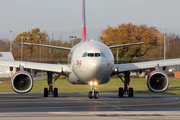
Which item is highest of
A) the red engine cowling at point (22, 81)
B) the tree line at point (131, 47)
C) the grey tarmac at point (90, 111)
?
the tree line at point (131, 47)

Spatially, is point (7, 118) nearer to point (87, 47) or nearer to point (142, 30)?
point (87, 47)

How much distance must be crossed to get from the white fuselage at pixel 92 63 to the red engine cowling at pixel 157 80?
11.2 ft

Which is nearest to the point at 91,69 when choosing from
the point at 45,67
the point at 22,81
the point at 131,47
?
the point at 22,81

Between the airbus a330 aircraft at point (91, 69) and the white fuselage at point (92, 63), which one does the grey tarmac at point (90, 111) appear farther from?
the airbus a330 aircraft at point (91, 69)

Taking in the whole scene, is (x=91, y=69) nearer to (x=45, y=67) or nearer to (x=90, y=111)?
(x=45, y=67)

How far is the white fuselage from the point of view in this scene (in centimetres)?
2247

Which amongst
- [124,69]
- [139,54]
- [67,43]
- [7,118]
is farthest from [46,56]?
[7,118]

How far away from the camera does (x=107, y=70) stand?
23266 millimetres

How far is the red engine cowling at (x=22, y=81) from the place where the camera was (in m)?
25.2

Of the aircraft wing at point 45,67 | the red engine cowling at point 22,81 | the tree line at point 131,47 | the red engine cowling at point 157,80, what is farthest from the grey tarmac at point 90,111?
the tree line at point 131,47

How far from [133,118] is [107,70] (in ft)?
34.3

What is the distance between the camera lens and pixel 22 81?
25438 mm

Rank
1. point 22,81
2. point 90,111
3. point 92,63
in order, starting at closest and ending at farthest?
point 90,111 < point 92,63 < point 22,81

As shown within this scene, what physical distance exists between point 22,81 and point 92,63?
6.20 meters
